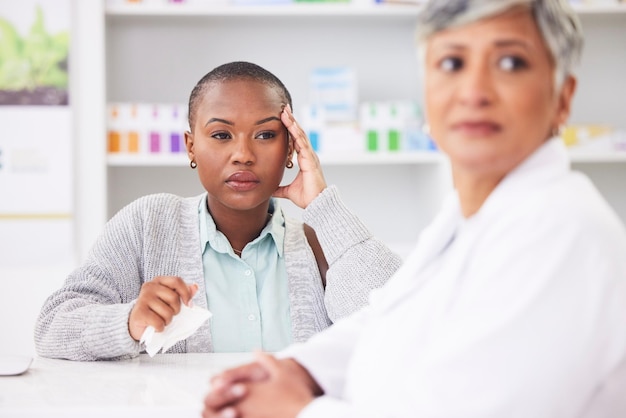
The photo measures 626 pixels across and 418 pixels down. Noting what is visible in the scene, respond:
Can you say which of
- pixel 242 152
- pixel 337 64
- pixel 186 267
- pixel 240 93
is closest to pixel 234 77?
pixel 240 93

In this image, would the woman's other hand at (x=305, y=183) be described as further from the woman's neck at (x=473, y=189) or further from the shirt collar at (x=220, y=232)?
the woman's neck at (x=473, y=189)

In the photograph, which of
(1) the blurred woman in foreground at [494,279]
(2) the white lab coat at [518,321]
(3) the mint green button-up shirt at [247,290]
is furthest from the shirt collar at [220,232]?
(2) the white lab coat at [518,321]

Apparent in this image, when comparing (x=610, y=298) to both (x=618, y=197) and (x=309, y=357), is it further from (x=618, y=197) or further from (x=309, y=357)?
(x=618, y=197)

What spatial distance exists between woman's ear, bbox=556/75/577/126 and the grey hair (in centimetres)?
1

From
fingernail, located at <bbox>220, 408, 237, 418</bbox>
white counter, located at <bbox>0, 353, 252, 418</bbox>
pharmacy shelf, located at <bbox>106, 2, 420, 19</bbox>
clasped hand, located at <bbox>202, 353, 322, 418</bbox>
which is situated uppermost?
pharmacy shelf, located at <bbox>106, 2, 420, 19</bbox>

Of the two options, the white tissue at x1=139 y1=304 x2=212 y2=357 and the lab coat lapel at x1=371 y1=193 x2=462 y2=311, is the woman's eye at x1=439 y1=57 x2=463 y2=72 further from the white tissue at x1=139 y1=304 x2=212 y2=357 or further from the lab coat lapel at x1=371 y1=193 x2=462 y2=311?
the white tissue at x1=139 y1=304 x2=212 y2=357

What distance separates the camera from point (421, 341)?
2.57 ft

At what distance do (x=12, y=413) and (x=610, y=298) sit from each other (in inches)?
27.5

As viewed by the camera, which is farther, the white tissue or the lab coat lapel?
the white tissue

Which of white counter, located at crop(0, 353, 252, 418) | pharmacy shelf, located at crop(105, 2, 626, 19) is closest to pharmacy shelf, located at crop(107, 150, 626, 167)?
pharmacy shelf, located at crop(105, 2, 626, 19)

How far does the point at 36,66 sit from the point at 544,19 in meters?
2.50

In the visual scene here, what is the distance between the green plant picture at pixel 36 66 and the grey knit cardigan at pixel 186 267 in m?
1.48

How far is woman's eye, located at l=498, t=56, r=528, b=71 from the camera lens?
31.4 inches

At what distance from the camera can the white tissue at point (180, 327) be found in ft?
4.32
